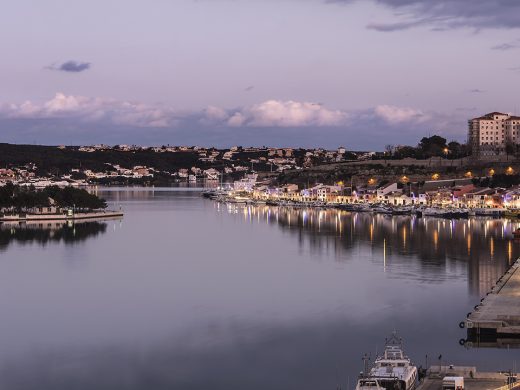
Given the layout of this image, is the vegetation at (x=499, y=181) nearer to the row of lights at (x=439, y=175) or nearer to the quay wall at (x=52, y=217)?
the row of lights at (x=439, y=175)

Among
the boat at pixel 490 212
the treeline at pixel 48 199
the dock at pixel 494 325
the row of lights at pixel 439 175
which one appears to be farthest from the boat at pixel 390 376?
the row of lights at pixel 439 175

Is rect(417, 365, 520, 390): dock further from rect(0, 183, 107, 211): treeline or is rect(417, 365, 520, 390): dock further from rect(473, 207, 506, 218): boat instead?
rect(473, 207, 506, 218): boat

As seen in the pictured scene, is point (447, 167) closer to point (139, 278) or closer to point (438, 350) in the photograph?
point (139, 278)

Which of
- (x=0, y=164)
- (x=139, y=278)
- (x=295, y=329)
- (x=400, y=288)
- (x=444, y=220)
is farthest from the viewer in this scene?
(x=0, y=164)

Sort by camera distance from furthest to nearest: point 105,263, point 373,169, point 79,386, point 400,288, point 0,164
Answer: point 0,164 < point 373,169 < point 105,263 < point 400,288 < point 79,386

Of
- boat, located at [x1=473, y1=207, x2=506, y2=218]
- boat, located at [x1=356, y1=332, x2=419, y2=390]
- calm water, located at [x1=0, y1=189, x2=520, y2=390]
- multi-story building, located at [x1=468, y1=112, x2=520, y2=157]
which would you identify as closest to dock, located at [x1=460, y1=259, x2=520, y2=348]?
calm water, located at [x1=0, y1=189, x2=520, y2=390]

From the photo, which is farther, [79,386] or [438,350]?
[438,350]

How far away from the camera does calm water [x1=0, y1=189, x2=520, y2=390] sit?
13914 mm

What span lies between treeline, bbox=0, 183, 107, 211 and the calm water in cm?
1233

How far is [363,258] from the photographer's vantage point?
28.7 metres

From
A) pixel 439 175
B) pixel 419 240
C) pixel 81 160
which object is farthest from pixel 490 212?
pixel 81 160

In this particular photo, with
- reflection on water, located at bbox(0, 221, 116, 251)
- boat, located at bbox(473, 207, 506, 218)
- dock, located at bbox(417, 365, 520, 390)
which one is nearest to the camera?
dock, located at bbox(417, 365, 520, 390)

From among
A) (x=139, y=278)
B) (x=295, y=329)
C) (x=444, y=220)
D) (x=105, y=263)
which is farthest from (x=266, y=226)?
(x=295, y=329)

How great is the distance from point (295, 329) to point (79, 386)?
4.91 m
